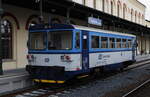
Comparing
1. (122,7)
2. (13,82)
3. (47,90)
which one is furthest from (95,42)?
(122,7)

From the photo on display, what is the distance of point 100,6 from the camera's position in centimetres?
3231

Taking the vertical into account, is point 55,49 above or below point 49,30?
below

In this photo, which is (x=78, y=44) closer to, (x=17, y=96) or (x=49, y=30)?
(x=49, y=30)

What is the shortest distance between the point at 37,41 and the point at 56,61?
1.47 meters

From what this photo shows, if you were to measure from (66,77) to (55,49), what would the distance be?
126 cm

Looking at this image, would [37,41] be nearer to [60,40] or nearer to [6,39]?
[60,40]

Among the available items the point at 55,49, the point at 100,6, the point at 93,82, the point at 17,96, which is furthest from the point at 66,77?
the point at 100,6

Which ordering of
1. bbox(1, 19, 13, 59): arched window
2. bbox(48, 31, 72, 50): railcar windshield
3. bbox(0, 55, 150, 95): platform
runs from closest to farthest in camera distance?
bbox(0, 55, 150, 95): platform → bbox(48, 31, 72, 50): railcar windshield → bbox(1, 19, 13, 59): arched window

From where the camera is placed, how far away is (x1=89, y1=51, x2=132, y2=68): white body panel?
40.9 feet

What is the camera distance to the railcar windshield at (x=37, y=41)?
38.1ft

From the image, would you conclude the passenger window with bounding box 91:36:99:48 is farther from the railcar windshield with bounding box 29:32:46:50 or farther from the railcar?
the railcar windshield with bounding box 29:32:46:50

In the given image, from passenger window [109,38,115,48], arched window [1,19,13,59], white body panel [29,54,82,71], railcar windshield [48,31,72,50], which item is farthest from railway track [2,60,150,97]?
arched window [1,19,13,59]

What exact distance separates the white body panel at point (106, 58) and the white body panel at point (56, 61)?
131 centimetres

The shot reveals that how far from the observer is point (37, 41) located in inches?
467
